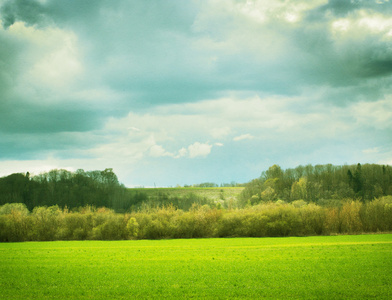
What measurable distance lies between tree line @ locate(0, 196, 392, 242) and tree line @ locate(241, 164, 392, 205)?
85.4 ft

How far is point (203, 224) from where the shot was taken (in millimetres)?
46250

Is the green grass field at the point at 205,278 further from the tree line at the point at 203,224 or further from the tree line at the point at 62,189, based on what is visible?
the tree line at the point at 62,189

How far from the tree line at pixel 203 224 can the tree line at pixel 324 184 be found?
2602 cm

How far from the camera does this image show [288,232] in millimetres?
45812

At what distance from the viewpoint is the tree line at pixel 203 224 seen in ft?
149

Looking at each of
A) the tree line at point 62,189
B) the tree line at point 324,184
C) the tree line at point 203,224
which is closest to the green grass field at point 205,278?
the tree line at point 203,224

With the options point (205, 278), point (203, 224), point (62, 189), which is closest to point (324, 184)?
point (203, 224)

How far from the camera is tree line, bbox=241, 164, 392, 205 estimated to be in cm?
7644

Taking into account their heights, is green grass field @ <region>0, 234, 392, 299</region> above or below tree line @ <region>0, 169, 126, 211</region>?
below

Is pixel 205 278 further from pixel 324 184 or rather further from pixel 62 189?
pixel 62 189

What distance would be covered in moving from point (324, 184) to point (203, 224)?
47.4m

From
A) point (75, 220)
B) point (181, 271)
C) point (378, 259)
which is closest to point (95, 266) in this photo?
point (181, 271)

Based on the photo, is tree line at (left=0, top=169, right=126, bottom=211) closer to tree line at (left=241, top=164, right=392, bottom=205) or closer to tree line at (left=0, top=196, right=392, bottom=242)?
tree line at (left=0, top=196, right=392, bottom=242)

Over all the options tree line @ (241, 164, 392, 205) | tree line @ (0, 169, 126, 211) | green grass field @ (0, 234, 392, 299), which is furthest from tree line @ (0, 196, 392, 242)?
tree line @ (0, 169, 126, 211)
